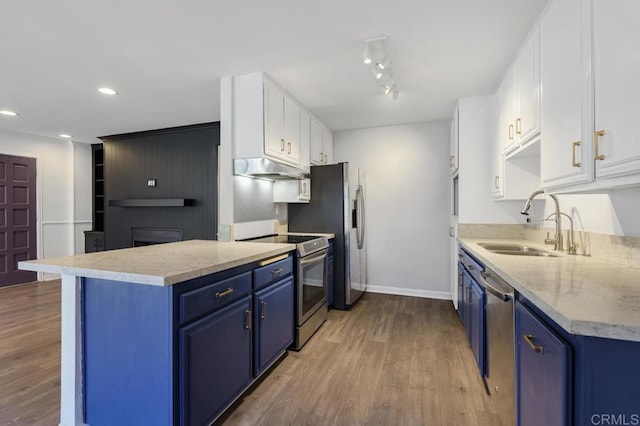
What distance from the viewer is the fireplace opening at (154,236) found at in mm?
4559

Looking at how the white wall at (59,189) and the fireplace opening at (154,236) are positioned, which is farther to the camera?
the white wall at (59,189)

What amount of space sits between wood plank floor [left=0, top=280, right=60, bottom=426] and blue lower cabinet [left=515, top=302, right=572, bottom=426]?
238 centimetres

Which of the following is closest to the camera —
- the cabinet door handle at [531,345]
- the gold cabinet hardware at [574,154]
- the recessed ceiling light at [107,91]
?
the cabinet door handle at [531,345]

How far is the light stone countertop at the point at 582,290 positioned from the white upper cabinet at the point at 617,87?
1.36 feet

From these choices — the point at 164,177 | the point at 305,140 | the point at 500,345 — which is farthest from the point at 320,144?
the point at 500,345

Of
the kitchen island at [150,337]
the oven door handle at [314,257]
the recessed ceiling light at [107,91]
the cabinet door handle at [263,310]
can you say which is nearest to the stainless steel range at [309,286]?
the oven door handle at [314,257]

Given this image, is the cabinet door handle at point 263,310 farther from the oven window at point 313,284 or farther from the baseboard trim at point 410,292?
the baseboard trim at point 410,292

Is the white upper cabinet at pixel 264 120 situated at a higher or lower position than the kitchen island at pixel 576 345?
higher

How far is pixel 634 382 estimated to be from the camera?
0.75 meters

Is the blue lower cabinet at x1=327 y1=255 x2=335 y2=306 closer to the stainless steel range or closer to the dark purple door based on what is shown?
the stainless steel range

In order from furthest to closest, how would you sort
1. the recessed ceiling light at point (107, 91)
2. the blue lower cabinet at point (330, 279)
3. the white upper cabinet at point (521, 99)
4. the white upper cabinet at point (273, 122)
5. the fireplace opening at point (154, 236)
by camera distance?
1. the fireplace opening at point (154, 236)
2. the blue lower cabinet at point (330, 279)
3. the recessed ceiling light at point (107, 91)
4. the white upper cabinet at point (273, 122)
5. the white upper cabinet at point (521, 99)

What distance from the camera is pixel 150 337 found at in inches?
54.1

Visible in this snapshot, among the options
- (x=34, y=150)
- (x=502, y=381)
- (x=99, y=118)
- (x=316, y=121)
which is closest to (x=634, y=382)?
(x=502, y=381)

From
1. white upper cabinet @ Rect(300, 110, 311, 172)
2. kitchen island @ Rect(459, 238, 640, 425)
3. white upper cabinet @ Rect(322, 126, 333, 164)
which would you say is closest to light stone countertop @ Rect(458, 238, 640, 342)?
kitchen island @ Rect(459, 238, 640, 425)
